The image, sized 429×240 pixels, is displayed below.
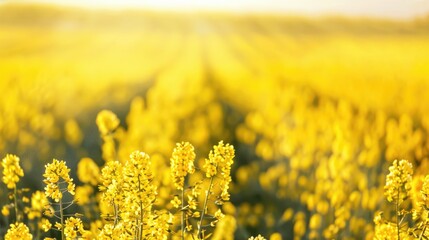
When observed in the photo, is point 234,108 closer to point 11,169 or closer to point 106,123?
point 106,123

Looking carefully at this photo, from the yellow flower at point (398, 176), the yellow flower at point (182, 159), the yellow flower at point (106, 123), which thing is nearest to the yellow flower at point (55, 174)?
the yellow flower at point (182, 159)

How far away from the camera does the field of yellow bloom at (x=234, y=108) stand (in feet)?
12.8

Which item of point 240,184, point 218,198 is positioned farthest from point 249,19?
point 218,198

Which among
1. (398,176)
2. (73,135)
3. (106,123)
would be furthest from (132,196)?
(73,135)

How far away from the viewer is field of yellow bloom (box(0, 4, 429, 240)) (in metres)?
3.92

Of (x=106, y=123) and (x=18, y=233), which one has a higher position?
(x=106, y=123)

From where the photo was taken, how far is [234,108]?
663 centimetres

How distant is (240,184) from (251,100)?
5.47ft

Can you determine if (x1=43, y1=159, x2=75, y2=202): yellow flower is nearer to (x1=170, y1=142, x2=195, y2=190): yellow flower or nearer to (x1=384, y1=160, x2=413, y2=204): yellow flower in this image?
(x1=170, y1=142, x2=195, y2=190): yellow flower

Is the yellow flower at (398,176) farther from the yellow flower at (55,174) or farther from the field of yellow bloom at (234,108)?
the yellow flower at (55,174)

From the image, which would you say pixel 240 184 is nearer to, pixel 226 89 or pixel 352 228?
pixel 352 228

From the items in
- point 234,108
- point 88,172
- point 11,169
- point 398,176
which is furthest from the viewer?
point 234,108

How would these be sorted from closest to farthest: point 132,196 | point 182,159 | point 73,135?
1. point 132,196
2. point 182,159
3. point 73,135

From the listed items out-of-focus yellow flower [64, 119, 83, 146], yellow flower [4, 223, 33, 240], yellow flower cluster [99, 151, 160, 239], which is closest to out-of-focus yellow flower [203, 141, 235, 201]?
yellow flower cluster [99, 151, 160, 239]
